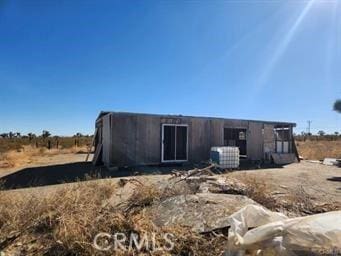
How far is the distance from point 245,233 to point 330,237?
2.70 ft

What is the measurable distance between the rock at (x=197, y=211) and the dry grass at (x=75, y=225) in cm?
19

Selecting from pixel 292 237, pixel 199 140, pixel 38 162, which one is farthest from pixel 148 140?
pixel 292 237

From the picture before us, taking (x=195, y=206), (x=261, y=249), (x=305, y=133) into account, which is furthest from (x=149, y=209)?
(x=305, y=133)

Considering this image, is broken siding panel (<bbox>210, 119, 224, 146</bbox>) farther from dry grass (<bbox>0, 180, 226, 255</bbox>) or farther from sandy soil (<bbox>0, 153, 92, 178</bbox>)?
dry grass (<bbox>0, 180, 226, 255</bbox>)

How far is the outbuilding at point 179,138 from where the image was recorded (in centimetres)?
1538

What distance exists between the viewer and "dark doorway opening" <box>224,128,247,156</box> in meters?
18.9

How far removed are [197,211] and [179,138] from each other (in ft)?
41.0

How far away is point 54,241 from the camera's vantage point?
418 centimetres

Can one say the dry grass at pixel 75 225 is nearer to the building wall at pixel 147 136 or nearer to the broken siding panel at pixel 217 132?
the building wall at pixel 147 136

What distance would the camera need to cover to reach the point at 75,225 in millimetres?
4125

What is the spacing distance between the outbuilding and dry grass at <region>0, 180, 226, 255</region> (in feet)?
31.8

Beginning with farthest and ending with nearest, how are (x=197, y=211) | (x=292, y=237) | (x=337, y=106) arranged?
1. (x=337, y=106)
2. (x=197, y=211)
3. (x=292, y=237)

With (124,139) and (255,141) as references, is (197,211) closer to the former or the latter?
(124,139)

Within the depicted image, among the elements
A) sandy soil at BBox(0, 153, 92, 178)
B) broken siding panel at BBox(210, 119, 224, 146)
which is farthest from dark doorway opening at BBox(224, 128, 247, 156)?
sandy soil at BBox(0, 153, 92, 178)
